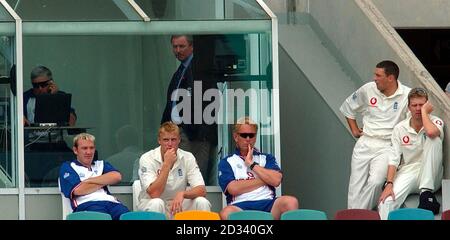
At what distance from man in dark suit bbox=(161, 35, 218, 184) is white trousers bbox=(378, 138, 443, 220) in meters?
1.80

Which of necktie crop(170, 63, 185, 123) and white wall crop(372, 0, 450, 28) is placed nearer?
necktie crop(170, 63, 185, 123)

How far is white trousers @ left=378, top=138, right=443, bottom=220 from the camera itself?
44.1ft

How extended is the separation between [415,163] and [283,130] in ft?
8.02

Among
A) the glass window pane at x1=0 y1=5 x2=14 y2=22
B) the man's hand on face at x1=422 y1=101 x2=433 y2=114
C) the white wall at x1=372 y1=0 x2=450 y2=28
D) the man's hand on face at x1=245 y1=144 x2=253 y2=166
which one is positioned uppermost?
the white wall at x1=372 y1=0 x2=450 y2=28

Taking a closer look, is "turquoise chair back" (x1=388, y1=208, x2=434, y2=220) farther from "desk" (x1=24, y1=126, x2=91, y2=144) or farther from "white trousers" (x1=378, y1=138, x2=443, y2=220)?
"desk" (x1=24, y1=126, x2=91, y2=144)

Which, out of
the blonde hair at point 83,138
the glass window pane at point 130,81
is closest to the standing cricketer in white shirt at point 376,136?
the glass window pane at point 130,81

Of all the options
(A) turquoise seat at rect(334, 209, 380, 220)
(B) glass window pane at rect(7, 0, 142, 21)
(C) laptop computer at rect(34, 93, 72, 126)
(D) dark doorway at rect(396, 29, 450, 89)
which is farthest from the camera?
(D) dark doorway at rect(396, 29, 450, 89)

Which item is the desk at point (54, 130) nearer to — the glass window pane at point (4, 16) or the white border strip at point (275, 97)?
the glass window pane at point (4, 16)

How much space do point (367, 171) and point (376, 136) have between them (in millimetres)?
351

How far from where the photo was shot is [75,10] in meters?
14.1

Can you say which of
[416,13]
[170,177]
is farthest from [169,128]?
[416,13]

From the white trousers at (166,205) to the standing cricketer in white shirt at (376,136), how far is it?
1561 millimetres

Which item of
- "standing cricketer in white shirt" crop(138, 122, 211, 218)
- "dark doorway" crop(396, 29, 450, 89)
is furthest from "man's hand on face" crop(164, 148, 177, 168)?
Answer: "dark doorway" crop(396, 29, 450, 89)
